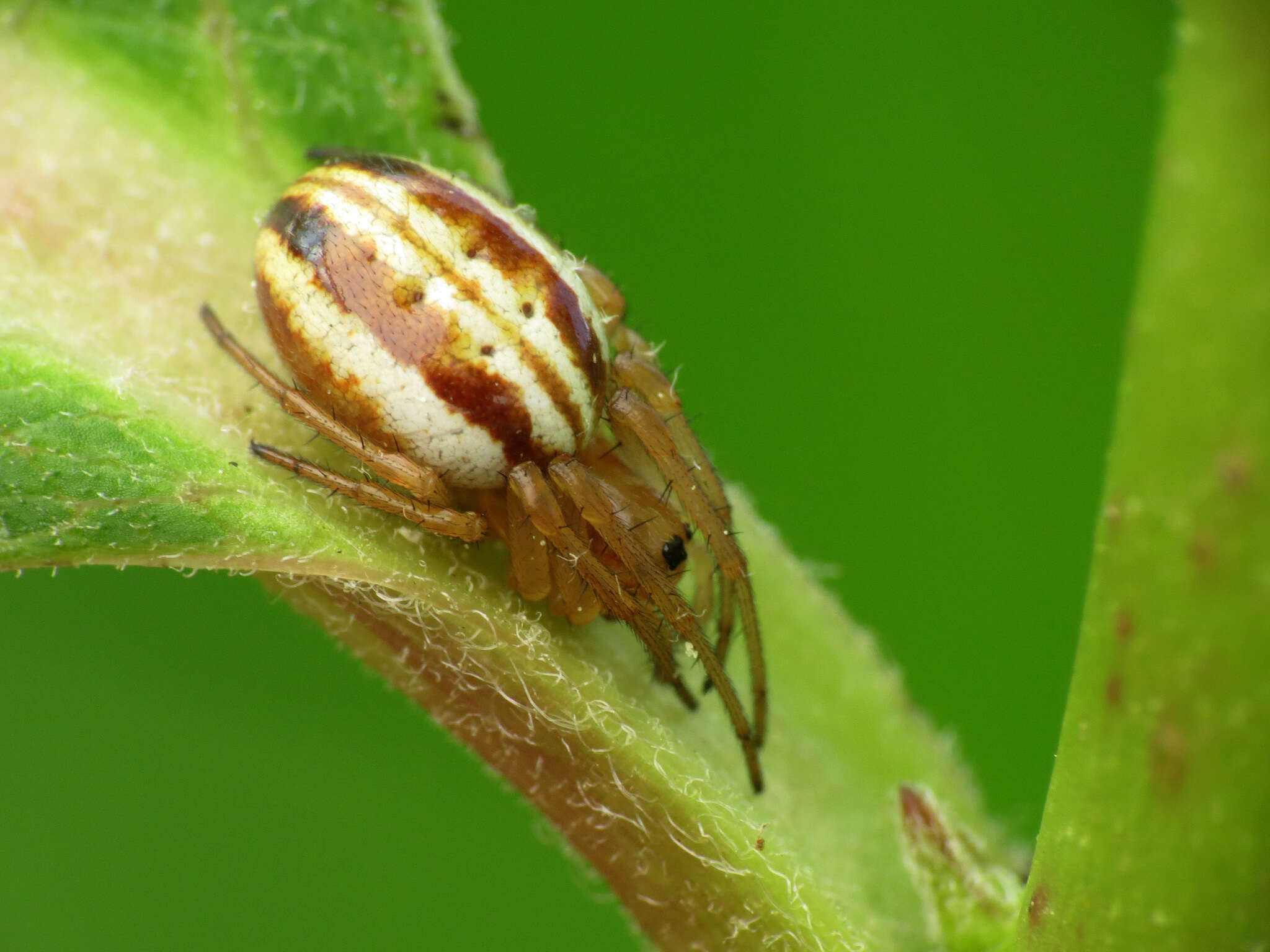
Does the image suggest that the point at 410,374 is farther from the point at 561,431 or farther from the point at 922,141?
the point at 922,141

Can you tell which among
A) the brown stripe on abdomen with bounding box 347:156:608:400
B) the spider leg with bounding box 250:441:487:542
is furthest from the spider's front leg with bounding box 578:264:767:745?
the spider leg with bounding box 250:441:487:542

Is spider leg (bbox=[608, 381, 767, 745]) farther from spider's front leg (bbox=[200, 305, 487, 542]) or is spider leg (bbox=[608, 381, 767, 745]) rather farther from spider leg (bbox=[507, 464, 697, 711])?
spider's front leg (bbox=[200, 305, 487, 542])

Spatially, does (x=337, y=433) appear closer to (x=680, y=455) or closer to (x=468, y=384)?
(x=468, y=384)

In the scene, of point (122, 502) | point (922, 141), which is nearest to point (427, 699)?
point (122, 502)

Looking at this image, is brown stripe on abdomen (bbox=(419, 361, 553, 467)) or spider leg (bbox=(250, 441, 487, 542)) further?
brown stripe on abdomen (bbox=(419, 361, 553, 467))

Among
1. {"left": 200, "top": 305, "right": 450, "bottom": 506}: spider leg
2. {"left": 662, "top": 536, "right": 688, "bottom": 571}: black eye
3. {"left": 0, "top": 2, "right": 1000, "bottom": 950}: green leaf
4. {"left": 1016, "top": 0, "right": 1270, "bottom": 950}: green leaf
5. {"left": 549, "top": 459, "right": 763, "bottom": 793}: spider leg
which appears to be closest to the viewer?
{"left": 1016, "top": 0, "right": 1270, "bottom": 950}: green leaf

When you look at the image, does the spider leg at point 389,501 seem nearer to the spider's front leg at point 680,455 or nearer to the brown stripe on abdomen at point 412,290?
the brown stripe on abdomen at point 412,290
